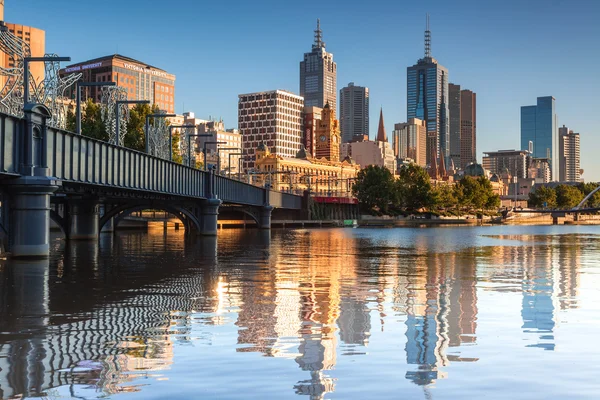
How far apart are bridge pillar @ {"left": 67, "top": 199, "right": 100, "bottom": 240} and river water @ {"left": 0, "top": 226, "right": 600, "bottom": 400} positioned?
4674 cm

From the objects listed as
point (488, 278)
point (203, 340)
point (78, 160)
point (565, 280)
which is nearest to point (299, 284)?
point (488, 278)

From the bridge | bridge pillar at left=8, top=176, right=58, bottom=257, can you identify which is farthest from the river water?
the bridge

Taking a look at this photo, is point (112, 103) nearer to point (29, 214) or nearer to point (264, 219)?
point (29, 214)

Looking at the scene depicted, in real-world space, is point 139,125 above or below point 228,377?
above

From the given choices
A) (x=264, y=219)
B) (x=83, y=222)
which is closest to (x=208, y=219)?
(x=83, y=222)

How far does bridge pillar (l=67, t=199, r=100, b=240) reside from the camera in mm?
80375

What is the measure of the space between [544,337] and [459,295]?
920 cm

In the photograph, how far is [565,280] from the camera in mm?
33688

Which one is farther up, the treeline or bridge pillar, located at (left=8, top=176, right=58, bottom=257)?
the treeline

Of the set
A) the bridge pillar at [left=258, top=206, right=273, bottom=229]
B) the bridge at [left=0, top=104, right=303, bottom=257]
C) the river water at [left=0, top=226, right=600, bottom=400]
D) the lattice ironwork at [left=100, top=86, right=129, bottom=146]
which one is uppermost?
the lattice ironwork at [left=100, top=86, right=129, bottom=146]

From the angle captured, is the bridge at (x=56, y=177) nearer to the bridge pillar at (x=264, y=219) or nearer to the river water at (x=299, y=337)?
the river water at (x=299, y=337)

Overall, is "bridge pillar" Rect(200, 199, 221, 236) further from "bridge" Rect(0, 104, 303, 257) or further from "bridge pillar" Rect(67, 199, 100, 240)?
"bridge pillar" Rect(67, 199, 100, 240)

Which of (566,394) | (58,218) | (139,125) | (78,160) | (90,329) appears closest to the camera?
(566,394)

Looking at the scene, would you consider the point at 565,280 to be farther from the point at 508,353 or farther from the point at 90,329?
the point at 90,329
